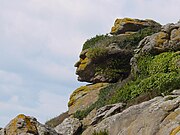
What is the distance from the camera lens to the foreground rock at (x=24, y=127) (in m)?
15.2

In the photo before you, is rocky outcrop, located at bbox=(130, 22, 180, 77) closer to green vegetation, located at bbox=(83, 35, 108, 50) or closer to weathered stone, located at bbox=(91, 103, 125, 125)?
weathered stone, located at bbox=(91, 103, 125, 125)

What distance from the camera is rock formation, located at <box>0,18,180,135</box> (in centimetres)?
1438

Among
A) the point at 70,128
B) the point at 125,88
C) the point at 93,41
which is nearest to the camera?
the point at 70,128

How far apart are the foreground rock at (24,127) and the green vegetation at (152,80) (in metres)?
5.28

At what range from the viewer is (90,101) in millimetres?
28109

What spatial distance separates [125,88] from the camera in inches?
Result: 907

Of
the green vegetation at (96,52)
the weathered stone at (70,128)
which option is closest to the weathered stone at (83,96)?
the green vegetation at (96,52)

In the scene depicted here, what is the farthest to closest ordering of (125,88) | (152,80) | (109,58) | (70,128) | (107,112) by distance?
1. (109,58)
2. (125,88)
3. (152,80)
4. (70,128)
5. (107,112)

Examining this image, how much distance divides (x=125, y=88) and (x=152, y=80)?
2.24m

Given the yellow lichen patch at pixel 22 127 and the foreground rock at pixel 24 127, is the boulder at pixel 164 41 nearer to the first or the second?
the foreground rock at pixel 24 127

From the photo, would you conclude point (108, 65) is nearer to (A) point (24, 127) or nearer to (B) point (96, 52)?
(B) point (96, 52)

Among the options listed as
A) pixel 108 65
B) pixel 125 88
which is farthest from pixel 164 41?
pixel 108 65

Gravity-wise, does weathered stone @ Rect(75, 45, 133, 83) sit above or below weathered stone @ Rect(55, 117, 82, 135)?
above

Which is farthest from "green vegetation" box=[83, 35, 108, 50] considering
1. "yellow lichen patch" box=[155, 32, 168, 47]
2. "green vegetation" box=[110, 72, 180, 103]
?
"green vegetation" box=[110, 72, 180, 103]
